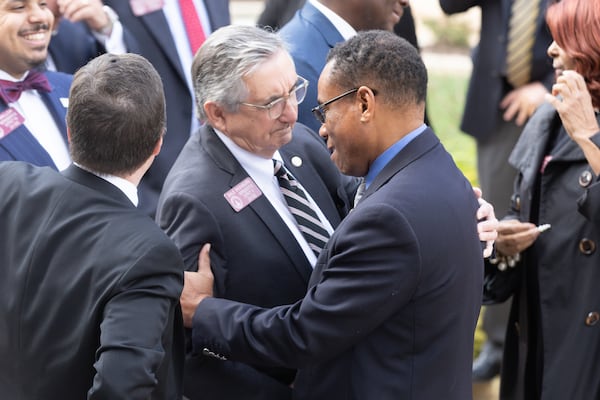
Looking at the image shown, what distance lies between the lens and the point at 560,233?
3506 mm

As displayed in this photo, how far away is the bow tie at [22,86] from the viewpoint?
329 centimetres

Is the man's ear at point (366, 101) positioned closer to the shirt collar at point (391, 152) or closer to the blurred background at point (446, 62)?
Result: the shirt collar at point (391, 152)

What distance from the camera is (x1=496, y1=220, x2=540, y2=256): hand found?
349 cm

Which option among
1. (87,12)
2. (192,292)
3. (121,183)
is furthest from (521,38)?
(121,183)

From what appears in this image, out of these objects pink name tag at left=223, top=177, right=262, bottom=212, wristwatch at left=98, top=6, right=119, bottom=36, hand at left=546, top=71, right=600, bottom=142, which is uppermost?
wristwatch at left=98, top=6, right=119, bottom=36

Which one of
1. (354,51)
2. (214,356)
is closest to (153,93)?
(354,51)

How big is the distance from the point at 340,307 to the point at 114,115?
2.54 feet

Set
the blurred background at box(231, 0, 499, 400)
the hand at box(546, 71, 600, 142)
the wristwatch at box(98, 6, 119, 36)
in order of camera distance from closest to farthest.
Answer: the hand at box(546, 71, 600, 142) → the wristwatch at box(98, 6, 119, 36) → the blurred background at box(231, 0, 499, 400)

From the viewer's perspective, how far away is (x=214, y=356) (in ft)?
Answer: 9.21

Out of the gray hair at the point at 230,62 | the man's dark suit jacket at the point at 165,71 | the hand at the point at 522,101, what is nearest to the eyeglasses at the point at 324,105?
the gray hair at the point at 230,62

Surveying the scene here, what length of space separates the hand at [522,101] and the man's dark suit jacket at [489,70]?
0.05m

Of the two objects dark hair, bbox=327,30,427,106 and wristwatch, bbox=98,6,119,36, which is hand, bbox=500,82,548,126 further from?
dark hair, bbox=327,30,427,106

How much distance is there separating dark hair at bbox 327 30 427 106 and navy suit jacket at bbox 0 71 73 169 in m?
1.21

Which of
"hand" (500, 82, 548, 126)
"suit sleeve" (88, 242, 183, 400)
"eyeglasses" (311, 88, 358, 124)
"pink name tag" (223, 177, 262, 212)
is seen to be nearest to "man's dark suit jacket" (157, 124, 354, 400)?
"pink name tag" (223, 177, 262, 212)
